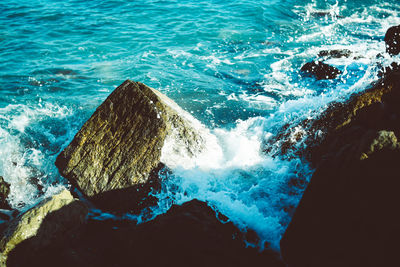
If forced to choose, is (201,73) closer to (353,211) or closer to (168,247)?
(168,247)

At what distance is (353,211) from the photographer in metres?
3.25

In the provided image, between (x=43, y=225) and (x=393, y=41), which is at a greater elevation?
(x=393, y=41)

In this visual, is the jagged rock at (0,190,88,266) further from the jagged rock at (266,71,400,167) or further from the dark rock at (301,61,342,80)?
the dark rock at (301,61,342,80)

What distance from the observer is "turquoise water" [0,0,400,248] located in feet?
18.1

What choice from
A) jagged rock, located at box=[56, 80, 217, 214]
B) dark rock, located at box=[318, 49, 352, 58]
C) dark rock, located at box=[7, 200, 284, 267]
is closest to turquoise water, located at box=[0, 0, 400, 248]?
dark rock, located at box=[318, 49, 352, 58]

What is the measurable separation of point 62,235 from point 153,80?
6889 mm

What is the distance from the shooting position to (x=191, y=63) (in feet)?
38.3

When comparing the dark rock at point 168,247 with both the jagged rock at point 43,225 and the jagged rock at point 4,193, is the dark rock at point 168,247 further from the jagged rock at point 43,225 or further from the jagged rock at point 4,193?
the jagged rock at point 4,193

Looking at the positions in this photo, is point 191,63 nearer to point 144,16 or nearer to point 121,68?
point 121,68

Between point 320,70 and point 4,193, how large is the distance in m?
10.0

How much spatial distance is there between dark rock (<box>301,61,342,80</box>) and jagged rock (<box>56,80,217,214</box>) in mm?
6745

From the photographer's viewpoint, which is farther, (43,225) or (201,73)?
(201,73)

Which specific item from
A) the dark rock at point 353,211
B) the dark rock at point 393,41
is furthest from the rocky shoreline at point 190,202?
the dark rock at point 393,41

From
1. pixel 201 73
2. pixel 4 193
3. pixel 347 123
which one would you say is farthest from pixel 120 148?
pixel 201 73
